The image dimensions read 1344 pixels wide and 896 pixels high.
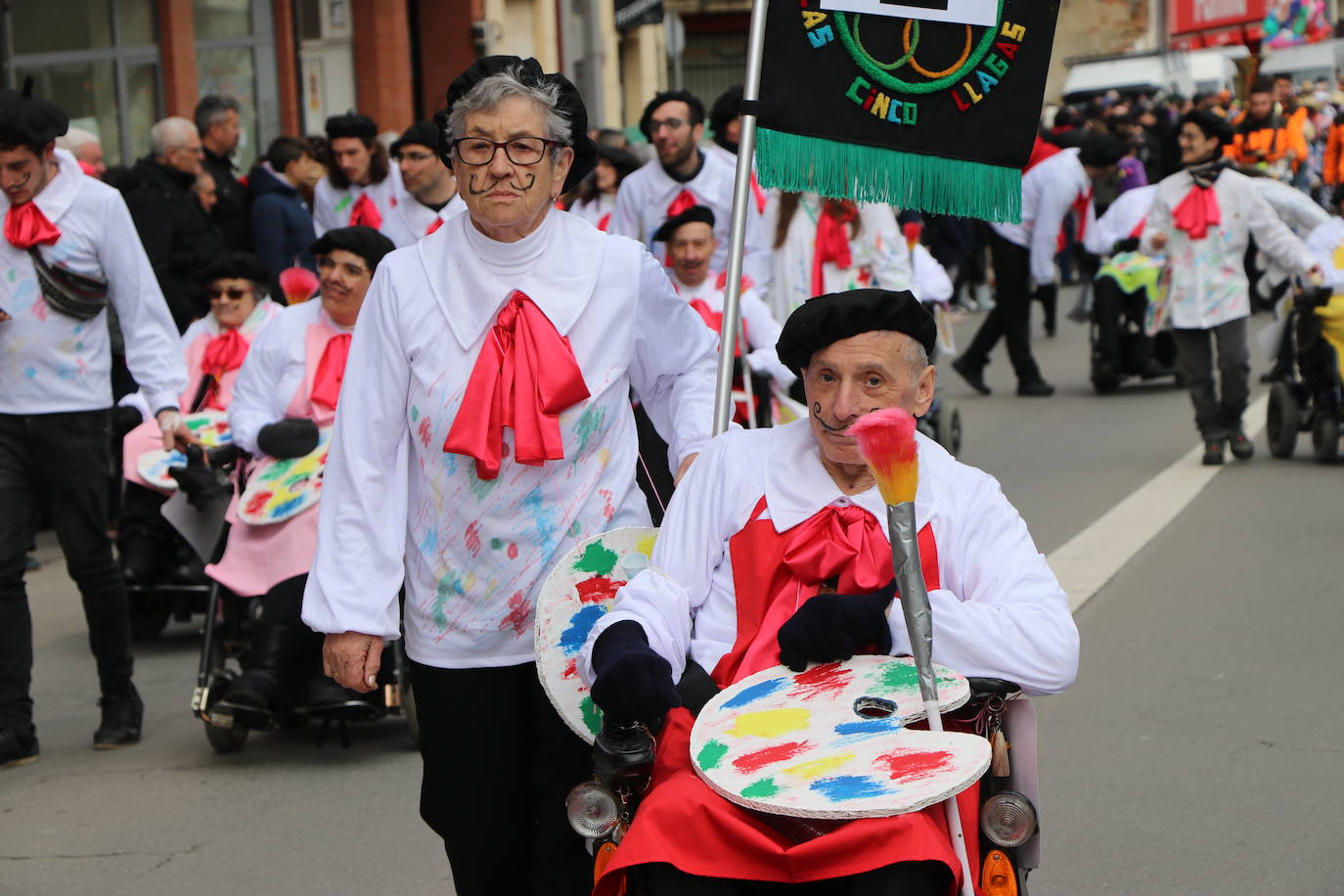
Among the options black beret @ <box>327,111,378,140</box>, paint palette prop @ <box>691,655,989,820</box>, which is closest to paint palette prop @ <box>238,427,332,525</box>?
paint palette prop @ <box>691,655,989,820</box>

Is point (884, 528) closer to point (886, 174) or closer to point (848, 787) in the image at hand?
point (848, 787)

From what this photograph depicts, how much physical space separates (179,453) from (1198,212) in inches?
253

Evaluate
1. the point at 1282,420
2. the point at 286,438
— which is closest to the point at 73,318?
the point at 286,438

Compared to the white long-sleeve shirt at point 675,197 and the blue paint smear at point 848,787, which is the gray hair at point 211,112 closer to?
the white long-sleeve shirt at point 675,197

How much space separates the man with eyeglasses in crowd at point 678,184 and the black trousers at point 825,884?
6929 millimetres

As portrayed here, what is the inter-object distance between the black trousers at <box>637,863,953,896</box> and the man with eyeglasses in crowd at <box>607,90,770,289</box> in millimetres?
6929

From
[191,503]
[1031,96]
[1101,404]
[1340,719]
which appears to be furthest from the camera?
[1101,404]

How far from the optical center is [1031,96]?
4.59m

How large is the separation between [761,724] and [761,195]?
25.1 ft

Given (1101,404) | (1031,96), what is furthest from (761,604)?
(1101,404)

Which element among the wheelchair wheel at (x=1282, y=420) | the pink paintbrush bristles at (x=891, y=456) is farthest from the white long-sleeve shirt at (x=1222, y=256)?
the pink paintbrush bristles at (x=891, y=456)

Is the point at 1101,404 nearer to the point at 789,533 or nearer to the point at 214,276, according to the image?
the point at 214,276

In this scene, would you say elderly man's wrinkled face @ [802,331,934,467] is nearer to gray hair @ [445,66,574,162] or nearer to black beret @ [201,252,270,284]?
gray hair @ [445,66,574,162]

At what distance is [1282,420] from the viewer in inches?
466
